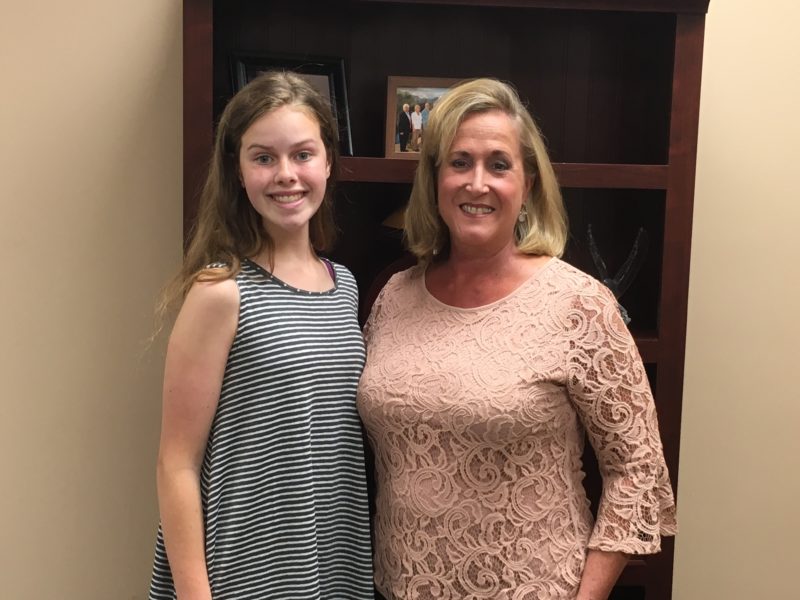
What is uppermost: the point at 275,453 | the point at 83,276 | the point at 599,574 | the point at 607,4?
the point at 607,4

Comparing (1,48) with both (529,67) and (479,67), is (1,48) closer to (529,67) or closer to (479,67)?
(479,67)

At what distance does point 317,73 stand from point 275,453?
830 millimetres

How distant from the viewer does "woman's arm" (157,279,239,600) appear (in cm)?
121

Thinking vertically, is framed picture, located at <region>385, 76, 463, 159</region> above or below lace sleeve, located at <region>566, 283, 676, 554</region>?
above

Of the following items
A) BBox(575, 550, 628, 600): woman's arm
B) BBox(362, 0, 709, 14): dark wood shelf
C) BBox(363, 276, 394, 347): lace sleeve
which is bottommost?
BBox(575, 550, 628, 600): woman's arm

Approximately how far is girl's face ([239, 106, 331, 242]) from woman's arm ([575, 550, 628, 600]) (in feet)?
2.41

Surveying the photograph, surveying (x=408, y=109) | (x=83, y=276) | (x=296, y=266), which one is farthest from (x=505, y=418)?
(x=83, y=276)

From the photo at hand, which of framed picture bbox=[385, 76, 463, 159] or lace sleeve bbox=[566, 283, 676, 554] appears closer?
lace sleeve bbox=[566, 283, 676, 554]

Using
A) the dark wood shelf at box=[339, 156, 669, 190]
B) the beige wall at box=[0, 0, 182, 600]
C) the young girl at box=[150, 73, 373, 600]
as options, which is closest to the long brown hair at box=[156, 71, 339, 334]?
the young girl at box=[150, 73, 373, 600]

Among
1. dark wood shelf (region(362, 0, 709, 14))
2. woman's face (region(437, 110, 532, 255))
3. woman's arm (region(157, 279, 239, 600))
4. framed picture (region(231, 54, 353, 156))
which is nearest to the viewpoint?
woman's arm (region(157, 279, 239, 600))

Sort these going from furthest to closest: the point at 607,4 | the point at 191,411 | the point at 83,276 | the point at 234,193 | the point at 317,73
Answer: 1. the point at 83,276
2. the point at 317,73
3. the point at 607,4
4. the point at 234,193
5. the point at 191,411

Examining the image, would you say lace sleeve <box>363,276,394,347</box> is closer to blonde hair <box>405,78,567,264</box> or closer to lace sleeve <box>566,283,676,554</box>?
blonde hair <box>405,78,567,264</box>

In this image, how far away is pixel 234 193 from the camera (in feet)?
4.34

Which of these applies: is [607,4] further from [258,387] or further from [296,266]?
[258,387]
